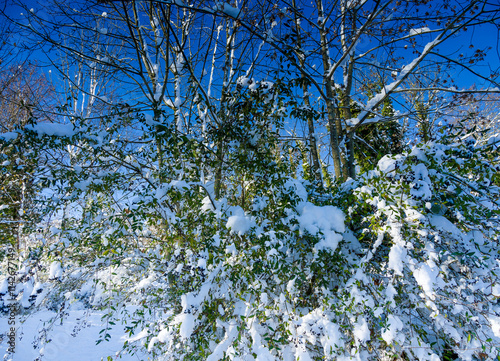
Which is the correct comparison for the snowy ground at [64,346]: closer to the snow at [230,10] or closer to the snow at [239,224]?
the snow at [239,224]

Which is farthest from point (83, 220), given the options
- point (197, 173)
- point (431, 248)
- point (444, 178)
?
point (444, 178)

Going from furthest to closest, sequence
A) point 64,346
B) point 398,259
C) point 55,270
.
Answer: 1. point 64,346
2. point 55,270
3. point 398,259

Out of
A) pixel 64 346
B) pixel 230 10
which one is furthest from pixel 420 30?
pixel 64 346

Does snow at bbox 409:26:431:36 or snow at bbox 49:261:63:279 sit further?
snow at bbox 409:26:431:36

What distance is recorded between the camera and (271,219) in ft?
9.62

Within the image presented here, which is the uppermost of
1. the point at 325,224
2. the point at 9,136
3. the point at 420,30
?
the point at 420,30

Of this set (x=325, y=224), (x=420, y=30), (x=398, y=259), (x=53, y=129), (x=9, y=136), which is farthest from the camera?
(x=420, y=30)

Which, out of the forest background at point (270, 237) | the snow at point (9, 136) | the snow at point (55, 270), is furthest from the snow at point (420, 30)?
the snow at point (55, 270)

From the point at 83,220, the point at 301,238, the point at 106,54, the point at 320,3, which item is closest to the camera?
the point at 301,238

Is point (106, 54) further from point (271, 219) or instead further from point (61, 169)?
point (271, 219)

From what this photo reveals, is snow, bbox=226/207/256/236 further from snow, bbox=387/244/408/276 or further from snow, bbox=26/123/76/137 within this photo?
snow, bbox=26/123/76/137

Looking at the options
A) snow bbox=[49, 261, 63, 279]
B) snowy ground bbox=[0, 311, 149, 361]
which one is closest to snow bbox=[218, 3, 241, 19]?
snow bbox=[49, 261, 63, 279]

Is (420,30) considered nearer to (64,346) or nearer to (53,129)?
(53,129)

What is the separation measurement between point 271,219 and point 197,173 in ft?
3.62
